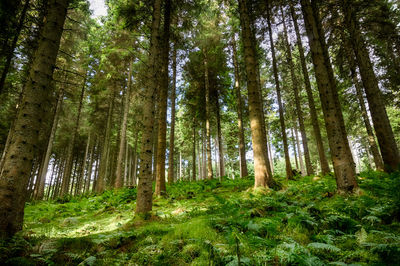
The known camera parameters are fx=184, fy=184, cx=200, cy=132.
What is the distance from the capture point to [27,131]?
3.36m

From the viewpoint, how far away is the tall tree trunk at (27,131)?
9.80 ft

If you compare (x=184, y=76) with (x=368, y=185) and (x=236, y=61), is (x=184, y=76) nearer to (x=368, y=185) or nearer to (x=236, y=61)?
(x=236, y=61)

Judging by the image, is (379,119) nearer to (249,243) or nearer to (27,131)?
(249,243)

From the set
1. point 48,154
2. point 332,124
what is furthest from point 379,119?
point 48,154

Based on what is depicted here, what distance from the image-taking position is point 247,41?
7.54 m

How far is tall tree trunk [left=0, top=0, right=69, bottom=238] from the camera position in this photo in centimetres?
299

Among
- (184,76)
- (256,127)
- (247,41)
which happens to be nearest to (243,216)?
(256,127)

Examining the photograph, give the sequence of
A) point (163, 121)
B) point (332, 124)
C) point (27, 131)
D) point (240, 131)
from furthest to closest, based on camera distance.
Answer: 1. point (240, 131)
2. point (163, 121)
3. point (332, 124)
4. point (27, 131)

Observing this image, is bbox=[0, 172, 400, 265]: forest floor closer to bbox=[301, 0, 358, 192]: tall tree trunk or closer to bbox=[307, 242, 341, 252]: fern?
bbox=[307, 242, 341, 252]: fern

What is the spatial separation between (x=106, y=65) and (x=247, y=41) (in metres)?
12.6

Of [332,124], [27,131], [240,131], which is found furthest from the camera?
[240,131]

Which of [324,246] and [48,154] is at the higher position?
[48,154]

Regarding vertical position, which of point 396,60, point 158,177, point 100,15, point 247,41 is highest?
point 100,15

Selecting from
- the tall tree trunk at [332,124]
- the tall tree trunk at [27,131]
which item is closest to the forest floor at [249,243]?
the tall tree trunk at [27,131]
